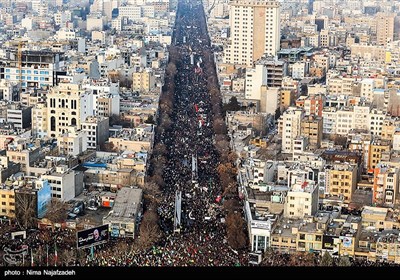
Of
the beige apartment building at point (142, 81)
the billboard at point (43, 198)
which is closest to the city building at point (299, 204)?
the billboard at point (43, 198)

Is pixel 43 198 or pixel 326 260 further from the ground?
pixel 43 198

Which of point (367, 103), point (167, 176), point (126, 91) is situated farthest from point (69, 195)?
point (126, 91)

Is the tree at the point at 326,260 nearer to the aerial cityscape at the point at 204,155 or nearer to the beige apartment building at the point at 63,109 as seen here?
the aerial cityscape at the point at 204,155

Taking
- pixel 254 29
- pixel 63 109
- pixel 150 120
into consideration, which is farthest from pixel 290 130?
pixel 254 29

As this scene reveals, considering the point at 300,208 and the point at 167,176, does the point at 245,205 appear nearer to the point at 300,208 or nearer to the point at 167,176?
the point at 300,208

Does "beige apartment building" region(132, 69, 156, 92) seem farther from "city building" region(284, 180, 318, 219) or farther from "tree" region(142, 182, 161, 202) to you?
"city building" region(284, 180, 318, 219)

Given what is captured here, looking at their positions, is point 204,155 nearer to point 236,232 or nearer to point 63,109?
point 63,109
